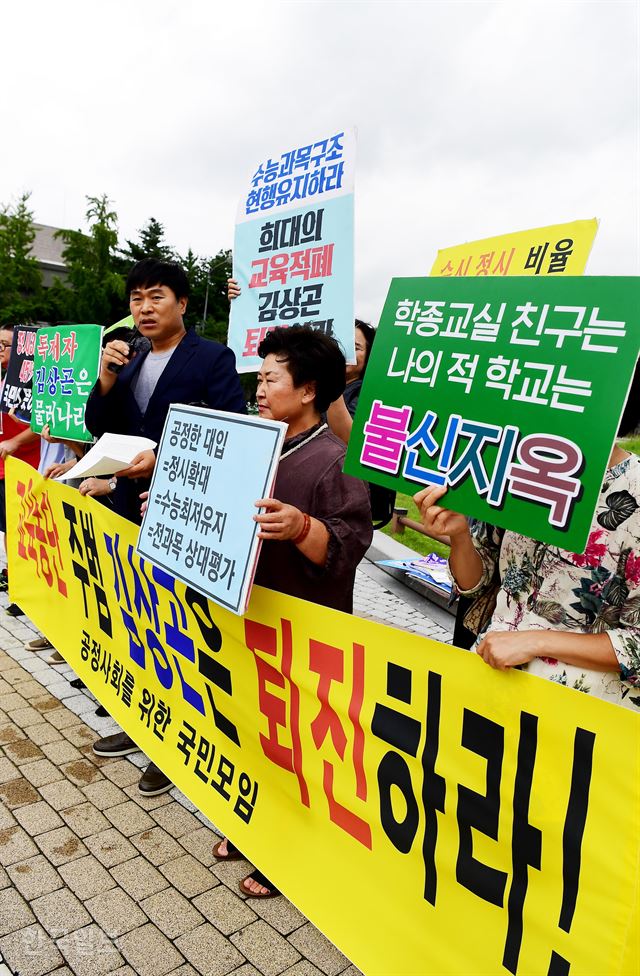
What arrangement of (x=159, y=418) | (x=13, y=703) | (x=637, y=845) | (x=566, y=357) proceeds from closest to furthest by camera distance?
(x=637, y=845)
(x=566, y=357)
(x=159, y=418)
(x=13, y=703)

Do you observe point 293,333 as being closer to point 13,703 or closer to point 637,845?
point 637,845

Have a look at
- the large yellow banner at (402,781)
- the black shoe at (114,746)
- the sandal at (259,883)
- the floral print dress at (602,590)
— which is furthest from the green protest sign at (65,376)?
the floral print dress at (602,590)

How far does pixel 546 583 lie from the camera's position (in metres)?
1.77

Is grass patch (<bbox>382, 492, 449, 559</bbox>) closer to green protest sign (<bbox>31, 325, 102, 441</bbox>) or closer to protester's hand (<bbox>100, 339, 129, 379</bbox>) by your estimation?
green protest sign (<bbox>31, 325, 102, 441</bbox>)

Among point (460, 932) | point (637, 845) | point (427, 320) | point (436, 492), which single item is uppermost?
point (427, 320)

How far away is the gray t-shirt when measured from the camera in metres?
3.18

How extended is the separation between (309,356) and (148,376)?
3.92 feet

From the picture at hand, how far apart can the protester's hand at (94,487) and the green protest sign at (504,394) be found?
6.19 ft

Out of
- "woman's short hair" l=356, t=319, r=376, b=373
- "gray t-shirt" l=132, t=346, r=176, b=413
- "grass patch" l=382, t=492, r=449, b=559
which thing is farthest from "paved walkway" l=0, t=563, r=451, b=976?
"grass patch" l=382, t=492, r=449, b=559

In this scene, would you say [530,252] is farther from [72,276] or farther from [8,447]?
[72,276]

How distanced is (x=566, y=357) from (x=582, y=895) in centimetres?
110

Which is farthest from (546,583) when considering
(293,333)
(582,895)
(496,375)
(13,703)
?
(13,703)

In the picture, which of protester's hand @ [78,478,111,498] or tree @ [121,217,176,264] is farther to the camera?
tree @ [121,217,176,264]

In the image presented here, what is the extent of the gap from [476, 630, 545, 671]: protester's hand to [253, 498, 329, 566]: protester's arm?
2.26 feet
